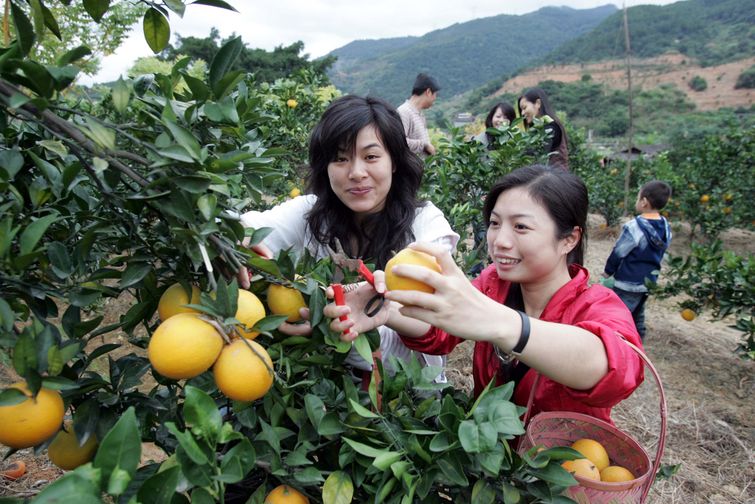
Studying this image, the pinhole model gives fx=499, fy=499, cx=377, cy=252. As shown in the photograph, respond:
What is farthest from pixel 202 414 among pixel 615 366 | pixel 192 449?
pixel 615 366

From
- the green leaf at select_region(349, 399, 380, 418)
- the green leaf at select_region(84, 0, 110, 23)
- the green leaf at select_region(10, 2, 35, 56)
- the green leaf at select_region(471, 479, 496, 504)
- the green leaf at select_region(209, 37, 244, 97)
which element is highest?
the green leaf at select_region(84, 0, 110, 23)

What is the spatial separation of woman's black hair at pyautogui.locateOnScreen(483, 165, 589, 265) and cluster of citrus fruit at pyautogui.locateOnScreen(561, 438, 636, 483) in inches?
18.3

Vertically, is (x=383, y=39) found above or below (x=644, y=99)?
above

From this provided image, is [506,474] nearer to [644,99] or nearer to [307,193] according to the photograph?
[307,193]

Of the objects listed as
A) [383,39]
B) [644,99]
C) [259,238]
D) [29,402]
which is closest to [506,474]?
[259,238]

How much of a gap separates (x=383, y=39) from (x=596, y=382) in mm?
119128

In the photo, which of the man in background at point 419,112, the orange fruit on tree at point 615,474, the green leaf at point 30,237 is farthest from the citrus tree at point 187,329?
the man in background at point 419,112

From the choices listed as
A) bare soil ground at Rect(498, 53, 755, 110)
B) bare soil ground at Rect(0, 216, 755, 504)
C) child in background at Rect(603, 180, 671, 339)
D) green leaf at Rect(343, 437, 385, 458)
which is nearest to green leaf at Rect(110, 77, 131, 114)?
green leaf at Rect(343, 437, 385, 458)

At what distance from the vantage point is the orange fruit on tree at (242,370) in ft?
2.15

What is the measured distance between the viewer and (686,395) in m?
3.34

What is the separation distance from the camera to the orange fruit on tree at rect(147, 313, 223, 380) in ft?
2.05

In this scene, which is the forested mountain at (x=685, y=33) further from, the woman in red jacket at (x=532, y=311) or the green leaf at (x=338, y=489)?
the green leaf at (x=338, y=489)

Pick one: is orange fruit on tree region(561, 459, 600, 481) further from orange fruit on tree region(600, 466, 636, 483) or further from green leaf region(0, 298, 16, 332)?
green leaf region(0, 298, 16, 332)

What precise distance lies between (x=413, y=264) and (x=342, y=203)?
0.73 meters
